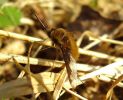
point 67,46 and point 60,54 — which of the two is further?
point 60,54

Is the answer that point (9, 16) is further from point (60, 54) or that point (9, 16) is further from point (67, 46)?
point (67, 46)

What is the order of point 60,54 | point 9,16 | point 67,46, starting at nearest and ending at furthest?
point 67,46 → point 60,54 → point 9,16

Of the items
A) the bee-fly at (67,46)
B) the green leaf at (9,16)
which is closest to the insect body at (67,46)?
the bee-fly at (67,46)

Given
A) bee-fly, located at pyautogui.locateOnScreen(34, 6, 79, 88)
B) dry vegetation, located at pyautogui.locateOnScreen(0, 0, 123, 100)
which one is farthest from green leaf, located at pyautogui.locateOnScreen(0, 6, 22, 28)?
bee-fly, located at pyautogui.locateOnScreen(34, 6, 79, 88)

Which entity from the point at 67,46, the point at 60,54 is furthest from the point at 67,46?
the point at 60,54

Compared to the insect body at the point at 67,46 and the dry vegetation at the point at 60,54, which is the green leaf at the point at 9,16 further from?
the insect body at the point at 67,46

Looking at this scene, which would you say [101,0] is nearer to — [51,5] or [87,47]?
[51,5]

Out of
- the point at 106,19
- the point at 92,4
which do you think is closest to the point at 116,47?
the point at 106,19
